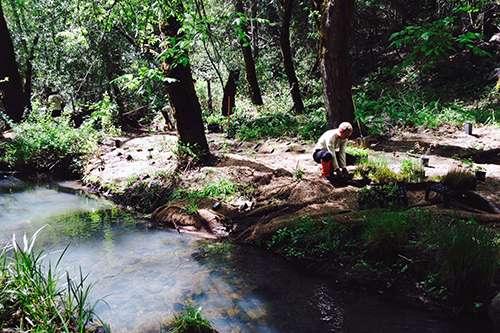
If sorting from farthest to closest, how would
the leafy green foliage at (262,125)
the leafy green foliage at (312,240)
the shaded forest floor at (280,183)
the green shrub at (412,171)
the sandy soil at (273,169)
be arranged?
1. the leafy green foliage at (262,125)
2. the green shrub at (412,171)
3. the sandy soil at (273,169)
4. the shaded forest floor at (280,183)
5. the leafy green foliage at (312,240)

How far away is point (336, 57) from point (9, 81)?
12.1 meters

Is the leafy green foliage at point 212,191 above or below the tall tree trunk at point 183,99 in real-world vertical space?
below

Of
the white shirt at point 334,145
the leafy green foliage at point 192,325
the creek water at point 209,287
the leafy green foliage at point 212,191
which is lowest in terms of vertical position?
the creek water at point 209,287

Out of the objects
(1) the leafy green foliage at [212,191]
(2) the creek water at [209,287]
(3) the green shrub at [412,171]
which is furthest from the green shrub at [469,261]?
(1) the leafy green foliage at [212,191]

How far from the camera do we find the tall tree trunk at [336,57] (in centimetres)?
755

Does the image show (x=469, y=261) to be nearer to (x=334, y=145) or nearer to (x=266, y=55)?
(x=334, y=145)

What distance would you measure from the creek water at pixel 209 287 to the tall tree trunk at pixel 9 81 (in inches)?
332

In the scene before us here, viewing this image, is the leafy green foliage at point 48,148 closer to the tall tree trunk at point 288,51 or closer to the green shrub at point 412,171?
the tall tree trunk at point 288,51

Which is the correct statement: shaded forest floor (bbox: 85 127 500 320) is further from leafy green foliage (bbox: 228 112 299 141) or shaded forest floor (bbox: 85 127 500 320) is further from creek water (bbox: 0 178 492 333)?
leafy green foliage (bbox: 228 112 299 141)

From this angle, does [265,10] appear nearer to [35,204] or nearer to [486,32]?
[486,32]

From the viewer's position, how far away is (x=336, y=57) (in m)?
7.80

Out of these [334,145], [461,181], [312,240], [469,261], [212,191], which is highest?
[334,145]

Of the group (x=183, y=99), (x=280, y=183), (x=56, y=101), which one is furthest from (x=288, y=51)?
(x=56, y=101)

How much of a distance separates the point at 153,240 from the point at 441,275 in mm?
4250
